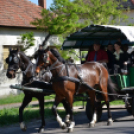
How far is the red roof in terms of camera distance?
1638 cm

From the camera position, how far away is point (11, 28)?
16281 millimetres

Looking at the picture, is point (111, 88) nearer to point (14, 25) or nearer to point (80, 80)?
point (80, 80)

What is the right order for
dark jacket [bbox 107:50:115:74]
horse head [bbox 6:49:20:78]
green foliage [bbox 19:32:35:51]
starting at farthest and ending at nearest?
green foliage [bbox 19:32:35:51] → dark jacket [bbox 107:50:115:74] → horse head [bbox 6:49:20:78]

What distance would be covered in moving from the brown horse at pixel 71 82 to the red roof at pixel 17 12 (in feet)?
28.0

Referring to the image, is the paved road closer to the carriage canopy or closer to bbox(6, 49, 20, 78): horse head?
bbox(6, 49, 20, 78): horse head

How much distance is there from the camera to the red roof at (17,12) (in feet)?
53.7

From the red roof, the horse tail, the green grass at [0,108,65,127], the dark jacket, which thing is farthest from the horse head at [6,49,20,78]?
the red roof

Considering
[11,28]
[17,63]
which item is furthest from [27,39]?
[17,63]

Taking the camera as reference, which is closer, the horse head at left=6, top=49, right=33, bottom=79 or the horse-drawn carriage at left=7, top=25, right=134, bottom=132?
the horse-drawn carriage at left=7, top=25, right=134, bottom=132

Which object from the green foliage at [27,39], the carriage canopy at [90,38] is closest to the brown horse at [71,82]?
the carriage canopy at [90,38]

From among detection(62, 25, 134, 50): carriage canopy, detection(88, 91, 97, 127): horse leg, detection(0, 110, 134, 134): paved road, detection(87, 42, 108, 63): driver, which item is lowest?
detection(0, 110, 134, 134): paved road

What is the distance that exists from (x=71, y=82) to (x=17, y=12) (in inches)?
431

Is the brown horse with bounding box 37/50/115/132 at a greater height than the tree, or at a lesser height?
lesser

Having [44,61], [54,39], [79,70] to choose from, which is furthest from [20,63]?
[54,39]
